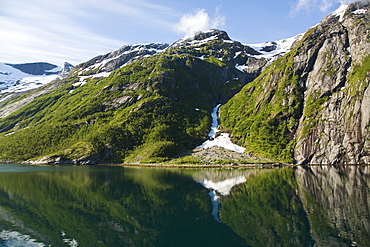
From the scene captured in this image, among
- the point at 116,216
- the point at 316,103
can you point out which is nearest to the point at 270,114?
the point at 316,103

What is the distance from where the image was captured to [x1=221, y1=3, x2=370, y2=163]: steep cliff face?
126000mm

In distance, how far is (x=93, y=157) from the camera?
140375mm

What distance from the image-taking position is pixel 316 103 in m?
147

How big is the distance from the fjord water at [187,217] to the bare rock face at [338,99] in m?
77.5

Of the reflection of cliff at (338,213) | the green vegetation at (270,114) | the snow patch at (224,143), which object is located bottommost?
the reflection of cliff at (338,213)

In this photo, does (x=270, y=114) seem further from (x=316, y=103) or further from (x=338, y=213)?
(x=338, y=213)

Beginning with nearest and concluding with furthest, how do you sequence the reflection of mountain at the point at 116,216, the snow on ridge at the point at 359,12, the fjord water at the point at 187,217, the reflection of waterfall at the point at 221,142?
the fjord water at the point at 187,217, the reflection of mountain at the point at 116,216, the reflection of waterfall at the point at 221,142, the snow on ridge at the point at 359,12

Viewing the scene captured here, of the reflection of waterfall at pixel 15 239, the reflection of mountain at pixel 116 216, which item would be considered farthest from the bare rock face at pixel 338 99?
the reflection of waterfall at pixel 15 239

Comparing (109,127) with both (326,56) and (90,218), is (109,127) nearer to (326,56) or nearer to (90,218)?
(90,218)

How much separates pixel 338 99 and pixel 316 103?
1173 centimetres

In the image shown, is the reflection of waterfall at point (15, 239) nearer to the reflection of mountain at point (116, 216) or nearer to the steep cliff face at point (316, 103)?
the reflection of mountain at point (116, 216)

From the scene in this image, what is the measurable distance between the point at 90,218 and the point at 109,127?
130 meters

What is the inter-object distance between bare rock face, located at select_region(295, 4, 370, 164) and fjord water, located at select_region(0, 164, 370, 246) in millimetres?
77468

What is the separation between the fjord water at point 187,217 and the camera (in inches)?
1096
